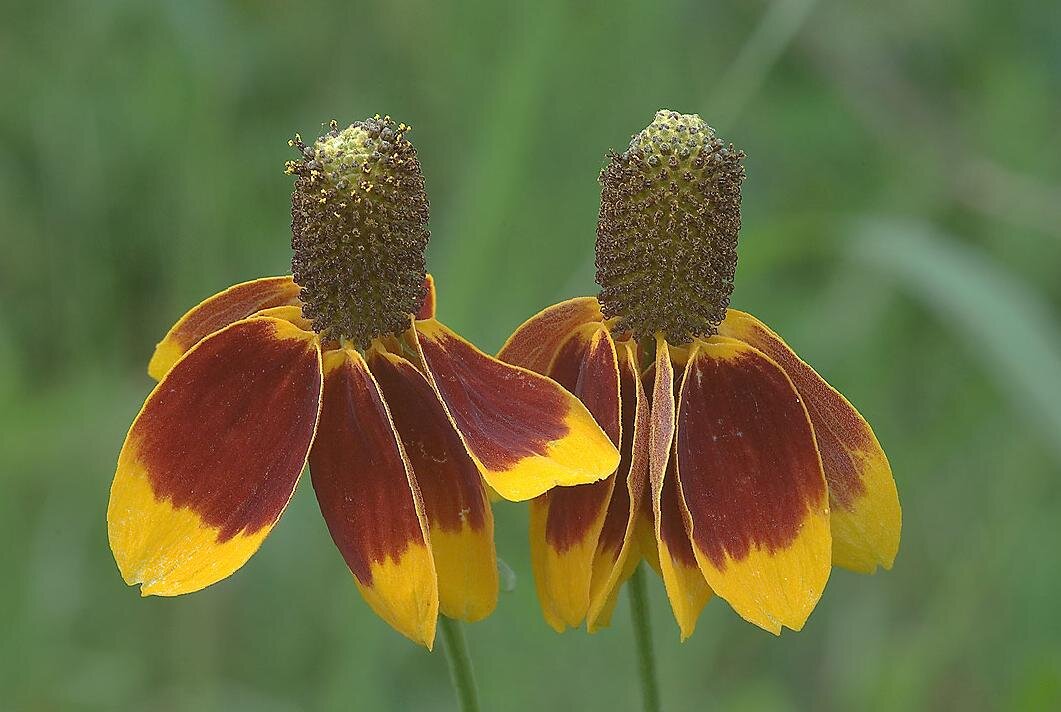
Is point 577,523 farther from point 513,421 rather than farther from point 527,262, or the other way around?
point 527,262

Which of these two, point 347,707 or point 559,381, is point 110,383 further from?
point 559,381

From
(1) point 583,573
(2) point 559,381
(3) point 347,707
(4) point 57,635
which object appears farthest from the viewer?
(4) point 57,635

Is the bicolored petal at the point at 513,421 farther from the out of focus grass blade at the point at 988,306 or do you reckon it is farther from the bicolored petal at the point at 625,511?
the out of focus grass blade at the point at 988,306

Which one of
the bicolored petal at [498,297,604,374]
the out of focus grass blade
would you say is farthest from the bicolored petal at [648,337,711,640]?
the out of focus grass blade

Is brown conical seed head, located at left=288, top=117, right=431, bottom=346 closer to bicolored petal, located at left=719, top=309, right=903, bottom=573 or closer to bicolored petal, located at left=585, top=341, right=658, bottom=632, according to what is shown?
bicolored petal, located at left=585, top=341, right=658, bottom=632

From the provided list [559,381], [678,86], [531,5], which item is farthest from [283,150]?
[559,381]

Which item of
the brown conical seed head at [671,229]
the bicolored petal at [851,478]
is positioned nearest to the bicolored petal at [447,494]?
the brown conical seed head at [671,229]
